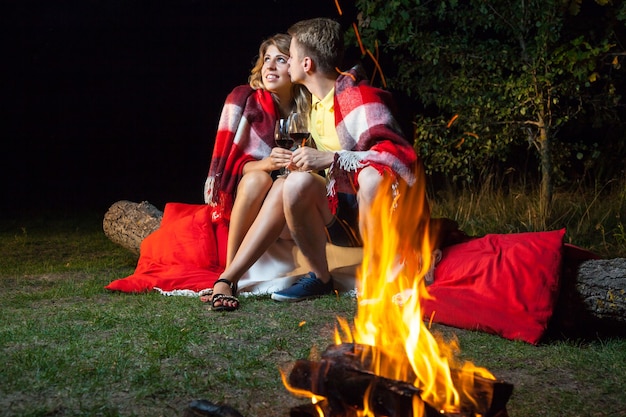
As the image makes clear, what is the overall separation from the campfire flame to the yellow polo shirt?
53 centimetres

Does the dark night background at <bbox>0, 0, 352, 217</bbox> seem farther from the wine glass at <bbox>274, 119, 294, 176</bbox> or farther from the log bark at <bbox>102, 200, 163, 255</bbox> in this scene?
the wine glass at <bbox>274, 119, 294, 176</bbox>

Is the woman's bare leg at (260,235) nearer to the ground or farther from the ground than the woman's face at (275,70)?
nearer to the ground

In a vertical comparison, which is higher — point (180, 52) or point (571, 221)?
point (180, 52)

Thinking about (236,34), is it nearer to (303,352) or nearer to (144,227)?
(144,227)

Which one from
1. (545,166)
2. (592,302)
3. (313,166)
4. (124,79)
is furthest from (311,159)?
(124,79)

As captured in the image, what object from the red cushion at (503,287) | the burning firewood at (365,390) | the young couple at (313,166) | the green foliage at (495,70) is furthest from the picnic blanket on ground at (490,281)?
the green foliage at (495,70)

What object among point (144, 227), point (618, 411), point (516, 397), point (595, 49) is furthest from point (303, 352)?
point (595, 49)

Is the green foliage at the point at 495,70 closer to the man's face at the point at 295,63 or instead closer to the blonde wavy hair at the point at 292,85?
the blonde wavy hair at the point at 292,85

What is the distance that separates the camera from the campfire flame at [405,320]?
7.34ft

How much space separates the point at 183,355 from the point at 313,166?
128 cm

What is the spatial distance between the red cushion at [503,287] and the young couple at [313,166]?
521 mm

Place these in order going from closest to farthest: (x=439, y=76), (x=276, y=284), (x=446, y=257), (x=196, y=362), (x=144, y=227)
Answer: (x=196, y=362) → (x=446, y=257) → (x=276, y=284) → (x=144, y=227) → (x=439, y=76)

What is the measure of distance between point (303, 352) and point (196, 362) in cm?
47

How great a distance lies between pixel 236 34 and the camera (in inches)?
548
